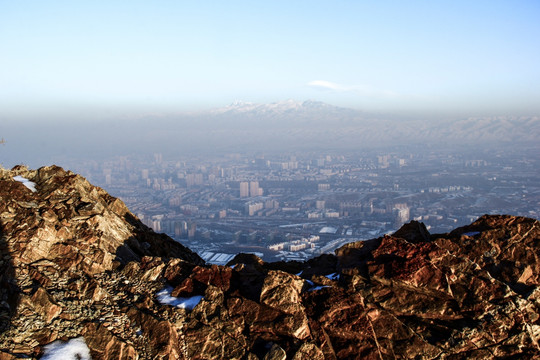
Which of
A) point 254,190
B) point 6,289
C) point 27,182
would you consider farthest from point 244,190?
point 6,289

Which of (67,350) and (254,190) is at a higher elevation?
(67,350)

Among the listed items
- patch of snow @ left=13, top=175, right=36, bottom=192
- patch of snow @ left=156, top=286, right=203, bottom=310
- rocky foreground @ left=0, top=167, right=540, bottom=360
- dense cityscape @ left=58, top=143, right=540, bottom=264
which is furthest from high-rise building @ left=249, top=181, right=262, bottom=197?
patch of snow @ left=156, top=286, right=203, bottom=310

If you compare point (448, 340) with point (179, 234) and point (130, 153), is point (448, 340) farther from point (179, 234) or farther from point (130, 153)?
point (130, 153)

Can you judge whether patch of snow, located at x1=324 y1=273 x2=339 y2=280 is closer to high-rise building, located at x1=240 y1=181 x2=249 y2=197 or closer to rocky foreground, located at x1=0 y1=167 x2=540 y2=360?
rocky foreground, located at x1=0 y1=167 x2=540 y2=360

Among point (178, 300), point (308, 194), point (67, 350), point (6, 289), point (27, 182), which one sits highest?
point (27, 182)

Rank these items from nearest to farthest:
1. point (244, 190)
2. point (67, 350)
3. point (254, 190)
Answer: point (67, 350) < point (244, 190) < point (254, 190)

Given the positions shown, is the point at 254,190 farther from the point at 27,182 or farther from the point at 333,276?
the point at 333,276

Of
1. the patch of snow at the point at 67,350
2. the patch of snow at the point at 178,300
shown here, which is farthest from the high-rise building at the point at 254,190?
the patch of snow at the point at 67,350
